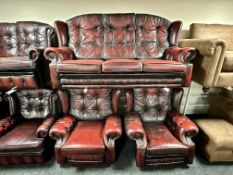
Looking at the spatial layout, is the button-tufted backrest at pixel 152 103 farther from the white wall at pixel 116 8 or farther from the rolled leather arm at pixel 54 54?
the white wall at pixel 116 8

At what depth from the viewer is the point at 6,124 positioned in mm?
1926

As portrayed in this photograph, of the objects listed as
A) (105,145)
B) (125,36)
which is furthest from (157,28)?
(105,145)

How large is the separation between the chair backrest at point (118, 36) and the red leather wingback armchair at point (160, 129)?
1.96 ft

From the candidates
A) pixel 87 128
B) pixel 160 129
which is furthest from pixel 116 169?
pixel 160 129

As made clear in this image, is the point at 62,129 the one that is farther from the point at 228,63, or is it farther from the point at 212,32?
the point at 212,32

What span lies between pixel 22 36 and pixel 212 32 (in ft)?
8.58

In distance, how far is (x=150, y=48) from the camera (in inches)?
89.2

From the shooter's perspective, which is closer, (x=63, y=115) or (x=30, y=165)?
(x=30, y=165)

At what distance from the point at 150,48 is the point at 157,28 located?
29 centimetres

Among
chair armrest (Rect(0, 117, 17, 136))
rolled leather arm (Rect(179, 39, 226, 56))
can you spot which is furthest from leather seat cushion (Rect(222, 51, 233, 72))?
chair armrest (Rect(0, 117, 17, 136))

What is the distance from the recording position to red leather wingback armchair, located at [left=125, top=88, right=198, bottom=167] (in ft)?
5.32

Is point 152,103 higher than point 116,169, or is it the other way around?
point 152,103

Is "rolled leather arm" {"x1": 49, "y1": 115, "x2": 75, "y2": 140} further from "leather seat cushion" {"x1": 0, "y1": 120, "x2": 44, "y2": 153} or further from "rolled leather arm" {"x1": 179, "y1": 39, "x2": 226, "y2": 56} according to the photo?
"rolled leather arm" {"x1": 179, "y1": 39, "x2": 226, "y2": 56}

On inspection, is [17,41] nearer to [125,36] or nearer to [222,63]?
[125,36]
